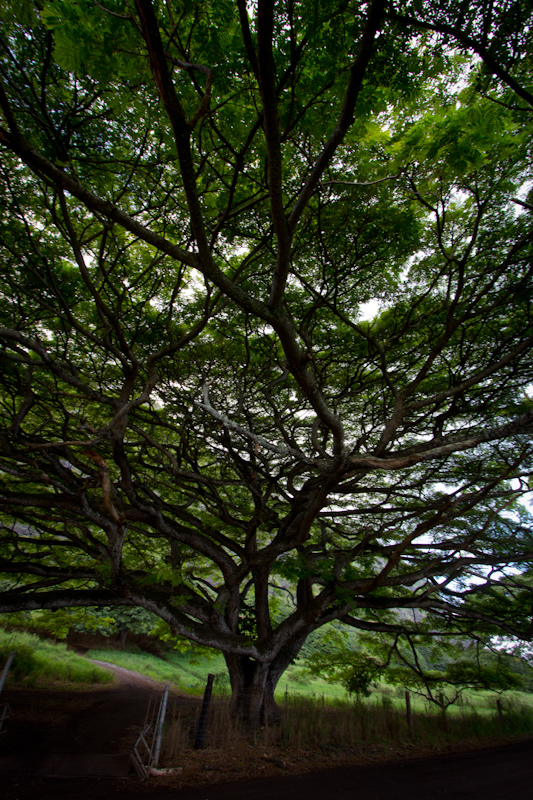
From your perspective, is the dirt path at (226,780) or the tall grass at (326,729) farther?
the tall grass at (326,729)

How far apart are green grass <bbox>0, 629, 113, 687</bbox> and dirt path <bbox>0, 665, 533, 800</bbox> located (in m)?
2.46

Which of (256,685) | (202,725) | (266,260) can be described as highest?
(266,260)

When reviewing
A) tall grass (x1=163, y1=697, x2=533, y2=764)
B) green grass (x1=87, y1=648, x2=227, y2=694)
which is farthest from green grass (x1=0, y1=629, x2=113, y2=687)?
tall grass (x1=163, y1=697, x2=533, y2=764)

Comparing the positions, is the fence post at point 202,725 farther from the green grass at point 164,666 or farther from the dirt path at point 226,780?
the green grass at point 164,666

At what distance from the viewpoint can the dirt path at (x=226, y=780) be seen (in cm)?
411

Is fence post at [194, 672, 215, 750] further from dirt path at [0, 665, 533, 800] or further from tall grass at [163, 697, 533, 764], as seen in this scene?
dirt path at [0, 665, 533, 800]

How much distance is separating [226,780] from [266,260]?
263 inches

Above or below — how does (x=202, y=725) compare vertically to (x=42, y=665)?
above

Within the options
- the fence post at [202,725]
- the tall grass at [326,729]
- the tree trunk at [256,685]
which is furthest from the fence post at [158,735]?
the tree trunk at [256,685]

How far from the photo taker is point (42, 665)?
1214 cm

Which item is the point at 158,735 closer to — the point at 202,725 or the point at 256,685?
the point at 202,725

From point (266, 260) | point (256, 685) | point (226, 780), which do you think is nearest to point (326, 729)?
point (256, 685)

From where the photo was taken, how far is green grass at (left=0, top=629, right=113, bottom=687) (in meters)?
11.1

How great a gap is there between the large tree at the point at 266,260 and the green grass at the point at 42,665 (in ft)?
18.3
